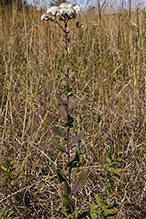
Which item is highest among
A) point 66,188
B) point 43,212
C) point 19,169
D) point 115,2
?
point 115,2

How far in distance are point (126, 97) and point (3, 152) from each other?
3.42ft

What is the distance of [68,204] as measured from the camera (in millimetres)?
731

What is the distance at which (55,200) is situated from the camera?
0.98m

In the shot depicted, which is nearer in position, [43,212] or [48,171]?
[43,212]

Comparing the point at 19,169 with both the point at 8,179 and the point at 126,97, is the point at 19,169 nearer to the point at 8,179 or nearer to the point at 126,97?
the point at 8,179

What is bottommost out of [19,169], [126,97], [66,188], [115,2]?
[19,169]

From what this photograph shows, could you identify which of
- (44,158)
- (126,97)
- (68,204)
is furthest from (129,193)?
(126,97)

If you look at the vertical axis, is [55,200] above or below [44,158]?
below

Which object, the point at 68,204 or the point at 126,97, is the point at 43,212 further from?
the point at 126,97

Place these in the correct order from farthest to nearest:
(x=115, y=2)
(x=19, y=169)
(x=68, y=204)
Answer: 1. (x=115, y=2)
2. (x=19, y=169)
3. (x=68, y=204)

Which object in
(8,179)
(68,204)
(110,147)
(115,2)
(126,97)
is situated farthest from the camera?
(115,2)

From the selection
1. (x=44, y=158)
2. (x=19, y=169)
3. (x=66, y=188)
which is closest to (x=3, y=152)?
(x=19, y=169)

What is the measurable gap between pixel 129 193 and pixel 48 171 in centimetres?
51

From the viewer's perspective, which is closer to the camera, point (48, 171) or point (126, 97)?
point (48, 171)
